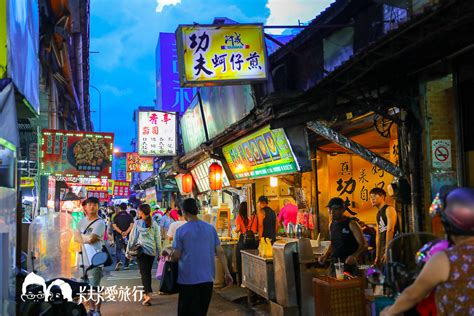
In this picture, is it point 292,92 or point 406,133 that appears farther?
point 292,92

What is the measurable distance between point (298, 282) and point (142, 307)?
3.83 meters

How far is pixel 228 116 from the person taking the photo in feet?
51.5

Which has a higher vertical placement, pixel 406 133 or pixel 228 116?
pixel 228 116

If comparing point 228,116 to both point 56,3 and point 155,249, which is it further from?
point 56,3

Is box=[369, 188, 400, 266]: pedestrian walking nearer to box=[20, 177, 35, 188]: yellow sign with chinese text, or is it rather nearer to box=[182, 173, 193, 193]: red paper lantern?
box=[20, 177, 35, 188]: yellow sign with chinese text

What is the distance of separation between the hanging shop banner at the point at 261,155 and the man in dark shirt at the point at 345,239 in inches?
106

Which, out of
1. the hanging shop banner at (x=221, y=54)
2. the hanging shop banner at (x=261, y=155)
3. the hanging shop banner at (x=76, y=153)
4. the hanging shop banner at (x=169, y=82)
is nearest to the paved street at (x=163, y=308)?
the hanging shop banner at (x=261, y=155)

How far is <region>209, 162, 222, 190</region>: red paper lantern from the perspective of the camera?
16.4 metres

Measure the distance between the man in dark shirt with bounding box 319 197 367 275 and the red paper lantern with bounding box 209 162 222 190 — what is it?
8851 mm

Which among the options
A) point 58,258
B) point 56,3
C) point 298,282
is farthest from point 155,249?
point 56,3

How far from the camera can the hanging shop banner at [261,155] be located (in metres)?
10.7

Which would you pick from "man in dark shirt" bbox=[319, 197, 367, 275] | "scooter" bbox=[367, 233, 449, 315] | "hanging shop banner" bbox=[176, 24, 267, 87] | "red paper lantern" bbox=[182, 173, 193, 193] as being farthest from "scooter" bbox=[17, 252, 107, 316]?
"red paper lantern" bbox=[182, 173, 193, 193]

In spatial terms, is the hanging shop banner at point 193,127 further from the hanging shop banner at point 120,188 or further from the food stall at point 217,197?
the hanging shop banner at point 120,188

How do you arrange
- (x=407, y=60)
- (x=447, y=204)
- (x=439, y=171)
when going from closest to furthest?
(x=447, y=204), (x=407, y=60), (x=439, y=171)
